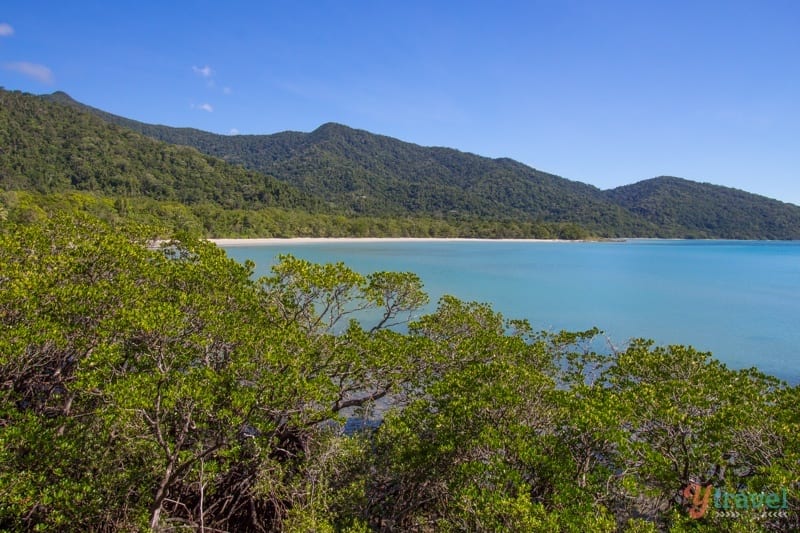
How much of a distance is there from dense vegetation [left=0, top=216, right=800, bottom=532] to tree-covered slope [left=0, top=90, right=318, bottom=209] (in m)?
102

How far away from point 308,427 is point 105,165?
13196cm

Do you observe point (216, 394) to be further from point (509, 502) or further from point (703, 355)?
point (703, 355)

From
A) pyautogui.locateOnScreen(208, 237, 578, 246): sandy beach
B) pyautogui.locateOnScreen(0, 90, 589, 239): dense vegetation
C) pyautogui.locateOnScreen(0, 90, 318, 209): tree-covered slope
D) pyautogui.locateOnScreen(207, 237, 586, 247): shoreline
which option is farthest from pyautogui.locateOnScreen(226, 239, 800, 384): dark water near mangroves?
pyautogui.locateOnScreen(0, 90, 318, 209): tree-covered slope

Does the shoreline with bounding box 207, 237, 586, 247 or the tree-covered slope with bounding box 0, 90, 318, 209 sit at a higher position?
the tree-covered slope with bounding box 0, 90, 318, 209

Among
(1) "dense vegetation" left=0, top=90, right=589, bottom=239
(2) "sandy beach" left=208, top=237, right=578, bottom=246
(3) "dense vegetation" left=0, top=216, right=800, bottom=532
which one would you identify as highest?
(1) "dense vegetation" left=0, top=90, right=589, bottom=239

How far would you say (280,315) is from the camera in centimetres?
1023

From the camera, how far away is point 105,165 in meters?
115

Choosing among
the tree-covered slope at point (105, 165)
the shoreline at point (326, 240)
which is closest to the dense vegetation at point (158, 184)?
the tree-covered slope at point (105, 165)

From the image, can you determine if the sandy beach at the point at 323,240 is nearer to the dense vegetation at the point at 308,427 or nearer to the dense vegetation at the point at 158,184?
the dense vegetation at the point at 158,184

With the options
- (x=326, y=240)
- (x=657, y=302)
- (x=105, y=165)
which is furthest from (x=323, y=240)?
(x=657, y=302)

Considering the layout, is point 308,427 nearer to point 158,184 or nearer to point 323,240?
point 323,240

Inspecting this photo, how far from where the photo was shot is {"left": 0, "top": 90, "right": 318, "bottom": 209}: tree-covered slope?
10381 centimetres

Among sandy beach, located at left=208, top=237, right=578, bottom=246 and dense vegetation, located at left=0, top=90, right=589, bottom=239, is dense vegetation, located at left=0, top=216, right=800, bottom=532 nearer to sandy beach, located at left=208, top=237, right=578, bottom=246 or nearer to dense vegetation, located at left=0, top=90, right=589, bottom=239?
sandy beach, located at left=208, top=237, right=578, bottom=246

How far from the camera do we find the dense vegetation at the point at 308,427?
6.12 m
